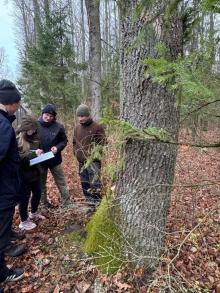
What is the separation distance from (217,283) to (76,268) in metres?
1.84

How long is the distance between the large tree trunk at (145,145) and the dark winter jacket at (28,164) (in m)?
1.61

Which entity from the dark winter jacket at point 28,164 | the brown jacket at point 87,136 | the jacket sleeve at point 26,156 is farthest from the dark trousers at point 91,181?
the jacket sleeve at point 26,156

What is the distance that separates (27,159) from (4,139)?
127 centimetres

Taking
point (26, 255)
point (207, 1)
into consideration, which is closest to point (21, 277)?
point (26, 255)

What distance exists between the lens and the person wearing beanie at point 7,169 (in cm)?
319

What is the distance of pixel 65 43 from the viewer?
12289mm


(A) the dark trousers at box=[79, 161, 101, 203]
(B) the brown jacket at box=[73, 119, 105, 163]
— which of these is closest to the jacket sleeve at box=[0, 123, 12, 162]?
(A) the dark trousers at box=[79, 161, 101, 203]

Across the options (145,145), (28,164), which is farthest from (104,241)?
(28,164)

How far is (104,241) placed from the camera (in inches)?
144

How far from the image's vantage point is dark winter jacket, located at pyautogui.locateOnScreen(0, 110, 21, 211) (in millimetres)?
3146

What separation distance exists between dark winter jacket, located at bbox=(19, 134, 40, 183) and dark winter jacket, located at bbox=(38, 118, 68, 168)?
0.36 m

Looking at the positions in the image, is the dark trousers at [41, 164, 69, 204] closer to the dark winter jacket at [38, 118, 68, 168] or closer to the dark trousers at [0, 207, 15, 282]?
the dark winter jacket at [38, 118, 68, 168]

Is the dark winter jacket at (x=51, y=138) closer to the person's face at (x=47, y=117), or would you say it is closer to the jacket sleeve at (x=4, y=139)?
the person's face at (x=47, y=117)

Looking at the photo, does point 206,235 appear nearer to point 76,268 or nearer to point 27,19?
point 76,268
